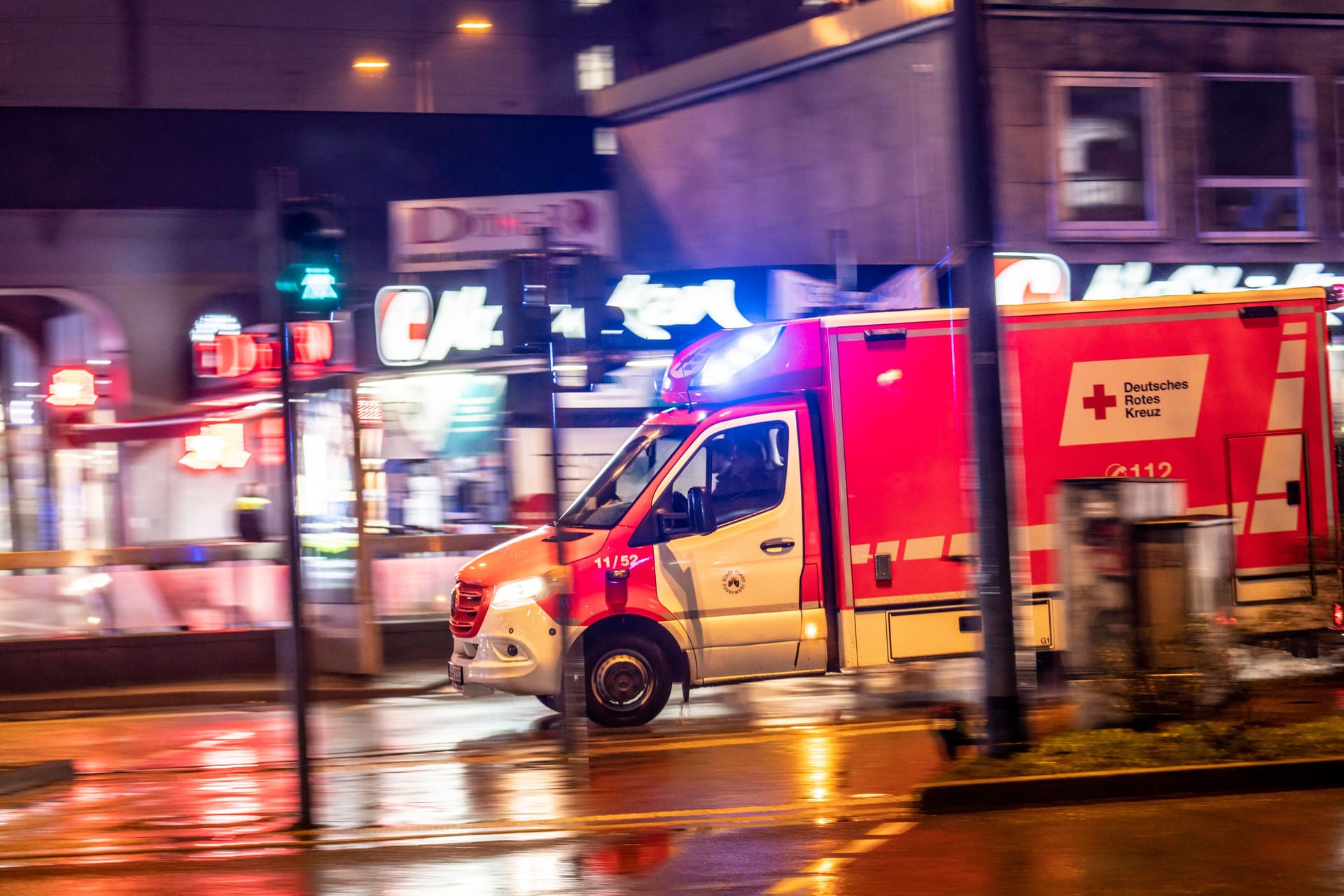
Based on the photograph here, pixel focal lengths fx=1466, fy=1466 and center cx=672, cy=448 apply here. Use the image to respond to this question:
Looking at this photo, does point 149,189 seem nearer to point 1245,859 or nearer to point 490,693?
point 490,693

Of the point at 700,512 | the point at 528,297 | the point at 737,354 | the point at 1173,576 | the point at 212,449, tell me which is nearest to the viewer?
the point at 1173,576

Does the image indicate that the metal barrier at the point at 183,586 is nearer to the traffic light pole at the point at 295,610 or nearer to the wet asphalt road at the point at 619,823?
the wet asphalt road at the point at 619,823

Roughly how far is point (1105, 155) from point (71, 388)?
13.1 meters

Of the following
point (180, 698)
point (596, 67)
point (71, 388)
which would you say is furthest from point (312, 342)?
point (596, 67)

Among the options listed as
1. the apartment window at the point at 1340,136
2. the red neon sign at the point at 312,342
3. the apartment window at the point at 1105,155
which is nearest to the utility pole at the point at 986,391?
the red neon sign at the point at 312,342

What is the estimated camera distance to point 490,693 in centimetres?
1338

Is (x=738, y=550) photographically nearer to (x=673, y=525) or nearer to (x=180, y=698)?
(x=673, y=525)

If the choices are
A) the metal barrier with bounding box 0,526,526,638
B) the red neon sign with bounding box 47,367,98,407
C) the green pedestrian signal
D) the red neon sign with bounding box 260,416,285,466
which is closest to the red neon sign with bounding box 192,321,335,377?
the red neon sign with bounding box 260,416,285,466

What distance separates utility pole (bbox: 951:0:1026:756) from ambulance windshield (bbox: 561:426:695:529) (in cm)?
308

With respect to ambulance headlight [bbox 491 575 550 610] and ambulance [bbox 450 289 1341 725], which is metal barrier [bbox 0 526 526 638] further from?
ambulance headlight [bbox 491 575 550 610]

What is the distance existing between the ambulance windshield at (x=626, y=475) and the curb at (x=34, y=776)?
154 inches

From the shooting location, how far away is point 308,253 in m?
8.59

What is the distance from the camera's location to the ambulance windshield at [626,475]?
11.0 m

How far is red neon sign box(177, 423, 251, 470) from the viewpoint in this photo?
1864 centimetres
